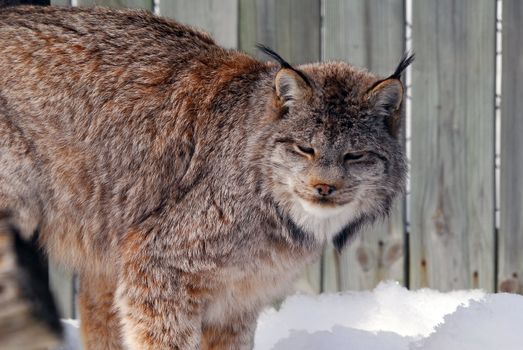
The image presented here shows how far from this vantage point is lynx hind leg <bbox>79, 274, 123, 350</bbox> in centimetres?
523

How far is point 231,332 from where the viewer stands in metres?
5.08

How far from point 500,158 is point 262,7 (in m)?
1.37

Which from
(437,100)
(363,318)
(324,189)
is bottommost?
(363,318)

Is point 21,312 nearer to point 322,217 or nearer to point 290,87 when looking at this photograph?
point 322,217

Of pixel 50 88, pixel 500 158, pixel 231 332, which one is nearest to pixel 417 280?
pixel 500 158

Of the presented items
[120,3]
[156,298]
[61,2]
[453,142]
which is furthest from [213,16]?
[156,298]

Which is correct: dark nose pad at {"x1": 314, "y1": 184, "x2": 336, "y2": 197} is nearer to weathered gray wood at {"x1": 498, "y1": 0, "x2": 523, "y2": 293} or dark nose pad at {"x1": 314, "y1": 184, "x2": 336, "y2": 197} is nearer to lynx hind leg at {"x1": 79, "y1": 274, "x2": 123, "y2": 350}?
lynx hind leg at {"x1": 79, "y1": 274, "x2": 123, "y2": 350}

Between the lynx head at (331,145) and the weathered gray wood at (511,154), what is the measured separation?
41.7 inches

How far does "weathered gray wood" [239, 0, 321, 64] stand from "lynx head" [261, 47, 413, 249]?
2.96 ft

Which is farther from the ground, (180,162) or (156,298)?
(180,162)

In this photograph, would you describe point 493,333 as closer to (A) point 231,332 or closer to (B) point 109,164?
(A) point 231,332

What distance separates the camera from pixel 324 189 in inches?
177

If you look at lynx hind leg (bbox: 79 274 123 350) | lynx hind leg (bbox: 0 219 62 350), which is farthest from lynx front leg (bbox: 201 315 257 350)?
lynx hind leg (bbox: 0 219 62 350)

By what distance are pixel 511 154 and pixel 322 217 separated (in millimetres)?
1441
